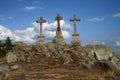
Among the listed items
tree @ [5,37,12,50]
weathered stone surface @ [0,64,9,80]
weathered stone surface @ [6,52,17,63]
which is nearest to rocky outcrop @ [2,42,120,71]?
weathered stone surface @ [6,52,17,63]

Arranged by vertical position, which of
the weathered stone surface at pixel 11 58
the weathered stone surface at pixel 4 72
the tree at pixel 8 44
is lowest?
the weathered stone surface at pixel 4 72

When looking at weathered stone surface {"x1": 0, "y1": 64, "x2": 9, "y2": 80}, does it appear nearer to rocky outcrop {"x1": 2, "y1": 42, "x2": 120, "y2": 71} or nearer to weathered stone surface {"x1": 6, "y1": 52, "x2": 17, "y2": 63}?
weathered stone surface {"x1": 6, "y1": 52, "x2": 17, "y2": 63}

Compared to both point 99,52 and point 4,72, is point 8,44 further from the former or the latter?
point 99,52

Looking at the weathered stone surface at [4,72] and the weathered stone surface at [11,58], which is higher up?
the weathered stone surface at [11,58]

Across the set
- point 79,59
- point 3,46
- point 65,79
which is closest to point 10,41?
point 3,46

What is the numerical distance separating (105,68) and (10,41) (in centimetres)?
1470

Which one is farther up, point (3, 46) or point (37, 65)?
point (3, 46)

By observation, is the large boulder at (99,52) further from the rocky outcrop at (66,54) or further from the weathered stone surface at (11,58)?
the weathered stone surface at (11,58)

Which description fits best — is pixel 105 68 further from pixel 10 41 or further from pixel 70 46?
pixel 10 41

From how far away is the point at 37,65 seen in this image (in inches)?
967

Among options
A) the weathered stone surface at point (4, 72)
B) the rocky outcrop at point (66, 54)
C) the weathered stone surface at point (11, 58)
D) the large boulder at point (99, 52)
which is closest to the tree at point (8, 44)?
the rocky outcrop at point (66, 54)

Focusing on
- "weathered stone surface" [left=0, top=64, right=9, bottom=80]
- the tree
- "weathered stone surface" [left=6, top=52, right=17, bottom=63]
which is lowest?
"weathered stone surface" [left=0, top=64, right=9, bottom=80]

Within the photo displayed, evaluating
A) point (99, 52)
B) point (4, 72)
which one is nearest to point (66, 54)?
point (99, 52)

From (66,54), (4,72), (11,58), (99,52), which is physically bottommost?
(4,72)
